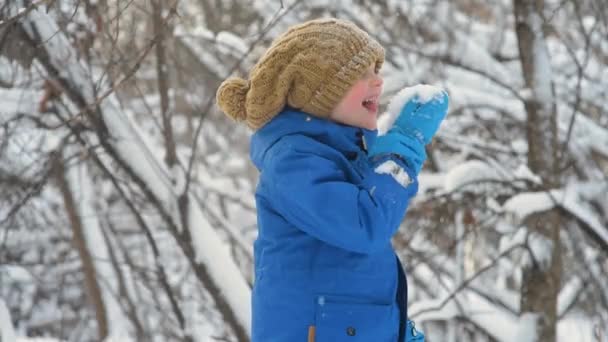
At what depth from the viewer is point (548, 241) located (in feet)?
10.2

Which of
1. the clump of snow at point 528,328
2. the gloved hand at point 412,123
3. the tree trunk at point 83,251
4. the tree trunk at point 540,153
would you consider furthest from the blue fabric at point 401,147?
the tree trunk at point 83,251

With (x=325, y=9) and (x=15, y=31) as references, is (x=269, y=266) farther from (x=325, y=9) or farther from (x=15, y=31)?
(x=325, y=9)

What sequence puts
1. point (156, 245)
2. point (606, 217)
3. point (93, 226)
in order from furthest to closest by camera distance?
1. point (93, 226)
2. point (606, 217)
3. point (156, 245)

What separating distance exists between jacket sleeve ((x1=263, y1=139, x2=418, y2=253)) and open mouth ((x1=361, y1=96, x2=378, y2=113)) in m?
0.16

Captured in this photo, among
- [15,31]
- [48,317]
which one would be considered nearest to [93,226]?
[15,31]

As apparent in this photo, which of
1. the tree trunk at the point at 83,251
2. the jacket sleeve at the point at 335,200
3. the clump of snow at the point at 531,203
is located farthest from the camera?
the tree trunk at the point at 83,251

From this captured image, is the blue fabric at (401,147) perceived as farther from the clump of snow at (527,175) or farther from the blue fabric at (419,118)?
the clump of snow at (527,175)

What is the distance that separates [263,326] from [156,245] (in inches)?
66.9

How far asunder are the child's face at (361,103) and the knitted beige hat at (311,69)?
0.7 inches

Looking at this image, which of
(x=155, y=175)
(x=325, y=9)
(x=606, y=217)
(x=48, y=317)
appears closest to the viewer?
(x=155, y=175)

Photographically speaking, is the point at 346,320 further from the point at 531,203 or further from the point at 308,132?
the point at 531,203

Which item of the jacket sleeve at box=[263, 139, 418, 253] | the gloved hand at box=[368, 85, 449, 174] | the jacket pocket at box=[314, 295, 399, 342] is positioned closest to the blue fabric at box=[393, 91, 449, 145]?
the gloved hand at box=[368, 85, 449, 174]

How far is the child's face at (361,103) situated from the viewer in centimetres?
150

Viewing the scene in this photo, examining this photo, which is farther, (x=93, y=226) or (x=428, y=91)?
(x=93, y=226)
